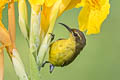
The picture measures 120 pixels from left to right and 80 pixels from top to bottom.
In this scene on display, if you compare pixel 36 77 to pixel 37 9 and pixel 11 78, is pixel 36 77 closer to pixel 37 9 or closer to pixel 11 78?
pixel 37 9

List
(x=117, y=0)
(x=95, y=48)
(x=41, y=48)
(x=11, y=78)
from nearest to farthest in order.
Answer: (x=41, y=48) → (x=11, y=78) → (x=95, y=48) → (x=117, y=0)

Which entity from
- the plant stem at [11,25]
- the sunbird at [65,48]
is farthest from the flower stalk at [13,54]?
the sunbird at [65,48]

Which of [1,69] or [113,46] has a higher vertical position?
[1,69]

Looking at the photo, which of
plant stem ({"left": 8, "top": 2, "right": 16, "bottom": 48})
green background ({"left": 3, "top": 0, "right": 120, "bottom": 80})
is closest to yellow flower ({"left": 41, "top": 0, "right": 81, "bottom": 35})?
plant stem ({"left": 8, "top": 2, "right": 16, "bottom": 48})

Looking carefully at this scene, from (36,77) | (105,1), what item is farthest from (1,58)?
(105,1)

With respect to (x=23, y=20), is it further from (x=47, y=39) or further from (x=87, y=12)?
(x=87, y=12)

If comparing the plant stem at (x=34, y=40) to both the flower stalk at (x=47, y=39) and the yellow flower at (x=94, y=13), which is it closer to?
the flower stalk at (x=47, y=39)
